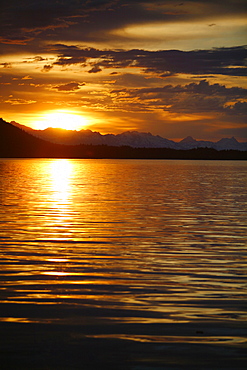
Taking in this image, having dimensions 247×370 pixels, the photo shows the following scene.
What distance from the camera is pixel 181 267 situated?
1432 centimetres

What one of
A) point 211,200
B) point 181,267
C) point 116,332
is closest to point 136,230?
point 181,267

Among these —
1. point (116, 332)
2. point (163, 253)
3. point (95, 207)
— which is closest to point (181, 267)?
point (163, 253)

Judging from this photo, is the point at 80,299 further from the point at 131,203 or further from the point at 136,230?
the point at 131,203

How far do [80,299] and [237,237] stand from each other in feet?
35.3

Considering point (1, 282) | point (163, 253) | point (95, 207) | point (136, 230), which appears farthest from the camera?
point (95, 207)

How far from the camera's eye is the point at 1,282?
40.7ft

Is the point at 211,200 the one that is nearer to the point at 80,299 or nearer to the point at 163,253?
the point at 163,253

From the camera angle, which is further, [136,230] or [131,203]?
[131,203]

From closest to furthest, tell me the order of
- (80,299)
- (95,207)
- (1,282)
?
(80,299)
(1,282)
(95,207)

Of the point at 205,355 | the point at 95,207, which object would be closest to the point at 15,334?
the point at 205,355

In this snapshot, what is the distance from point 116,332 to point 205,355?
1.68 metres

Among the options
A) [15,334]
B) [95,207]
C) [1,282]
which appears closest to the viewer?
[15,334]

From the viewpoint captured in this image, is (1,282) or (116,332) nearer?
(116,332)

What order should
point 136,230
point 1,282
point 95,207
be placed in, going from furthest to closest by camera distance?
point 95,207 → point 136,230 → point 1,282
